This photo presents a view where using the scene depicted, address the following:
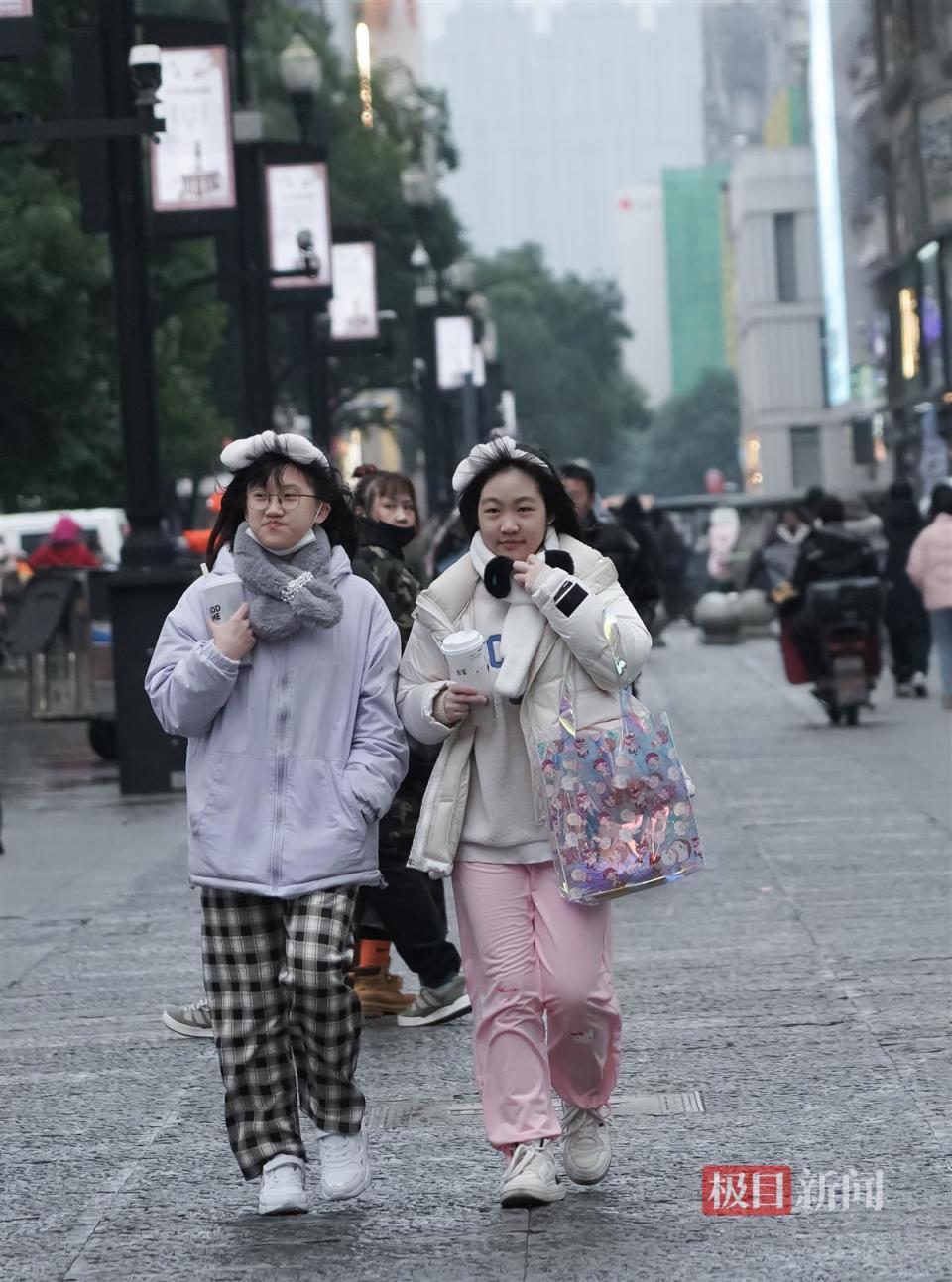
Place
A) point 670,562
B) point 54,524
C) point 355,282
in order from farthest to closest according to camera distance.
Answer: point 670,562, point 54,524, point 355,282

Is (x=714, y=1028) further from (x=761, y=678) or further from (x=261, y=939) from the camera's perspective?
(x=761, y=678)

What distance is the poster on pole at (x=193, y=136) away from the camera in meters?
20.2

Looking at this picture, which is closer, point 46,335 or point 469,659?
point 469,659

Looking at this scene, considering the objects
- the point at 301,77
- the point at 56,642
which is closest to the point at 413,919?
the point at 56,642

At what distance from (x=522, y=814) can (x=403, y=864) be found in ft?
8.20

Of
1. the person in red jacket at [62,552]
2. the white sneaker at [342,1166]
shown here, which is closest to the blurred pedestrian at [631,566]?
the white sneaker at [342,1166]

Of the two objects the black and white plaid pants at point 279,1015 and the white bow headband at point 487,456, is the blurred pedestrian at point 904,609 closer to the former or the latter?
the white bow headband at point 487,456

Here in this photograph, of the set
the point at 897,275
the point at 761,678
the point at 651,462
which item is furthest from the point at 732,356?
the point at 761,678

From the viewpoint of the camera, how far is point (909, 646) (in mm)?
23188

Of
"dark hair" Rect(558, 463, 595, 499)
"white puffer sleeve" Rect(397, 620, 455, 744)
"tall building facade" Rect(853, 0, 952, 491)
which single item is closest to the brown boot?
"white puffer sleeve" Rect(397, 620, 455, 744)

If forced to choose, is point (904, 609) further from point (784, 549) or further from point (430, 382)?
point (430, 382)

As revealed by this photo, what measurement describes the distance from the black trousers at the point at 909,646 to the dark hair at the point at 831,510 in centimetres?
238

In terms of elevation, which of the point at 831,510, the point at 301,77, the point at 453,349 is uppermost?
the point at 301,77

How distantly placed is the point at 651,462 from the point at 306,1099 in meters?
177
